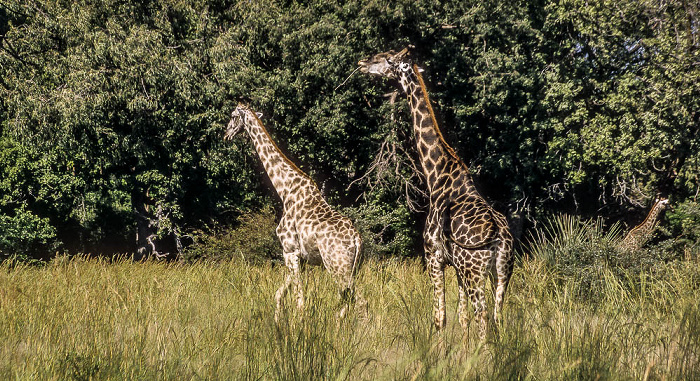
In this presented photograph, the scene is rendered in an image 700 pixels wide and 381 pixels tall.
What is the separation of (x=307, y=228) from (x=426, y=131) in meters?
1.76

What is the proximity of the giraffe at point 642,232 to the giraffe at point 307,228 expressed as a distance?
560 centimetres

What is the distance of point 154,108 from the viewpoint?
15.6 meters

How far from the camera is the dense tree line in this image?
14.1m

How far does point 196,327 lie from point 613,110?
41.5 feet

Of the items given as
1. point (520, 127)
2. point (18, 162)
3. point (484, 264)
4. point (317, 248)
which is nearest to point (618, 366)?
point (484, 264)

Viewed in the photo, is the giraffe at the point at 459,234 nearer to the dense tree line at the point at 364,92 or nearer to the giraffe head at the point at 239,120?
the giraffe head at the point at 239,120

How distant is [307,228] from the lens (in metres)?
7.36

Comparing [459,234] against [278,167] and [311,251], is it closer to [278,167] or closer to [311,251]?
[311,251]

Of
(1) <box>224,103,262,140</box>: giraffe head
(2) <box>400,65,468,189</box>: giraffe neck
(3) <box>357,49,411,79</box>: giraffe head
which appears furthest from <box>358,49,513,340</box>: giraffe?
(1) <box>224,103,262,140</box>: giraffe head

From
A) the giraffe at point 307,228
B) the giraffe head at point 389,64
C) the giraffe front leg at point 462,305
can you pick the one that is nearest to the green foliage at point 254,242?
the giraffe at point 307,228

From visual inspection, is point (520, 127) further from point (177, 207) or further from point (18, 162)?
point (18, 162)

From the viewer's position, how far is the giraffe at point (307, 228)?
6.96 meters

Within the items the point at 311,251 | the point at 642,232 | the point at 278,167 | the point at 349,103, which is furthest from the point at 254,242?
the point at 642,232

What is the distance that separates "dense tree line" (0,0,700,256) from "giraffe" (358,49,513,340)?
24.7 feet
